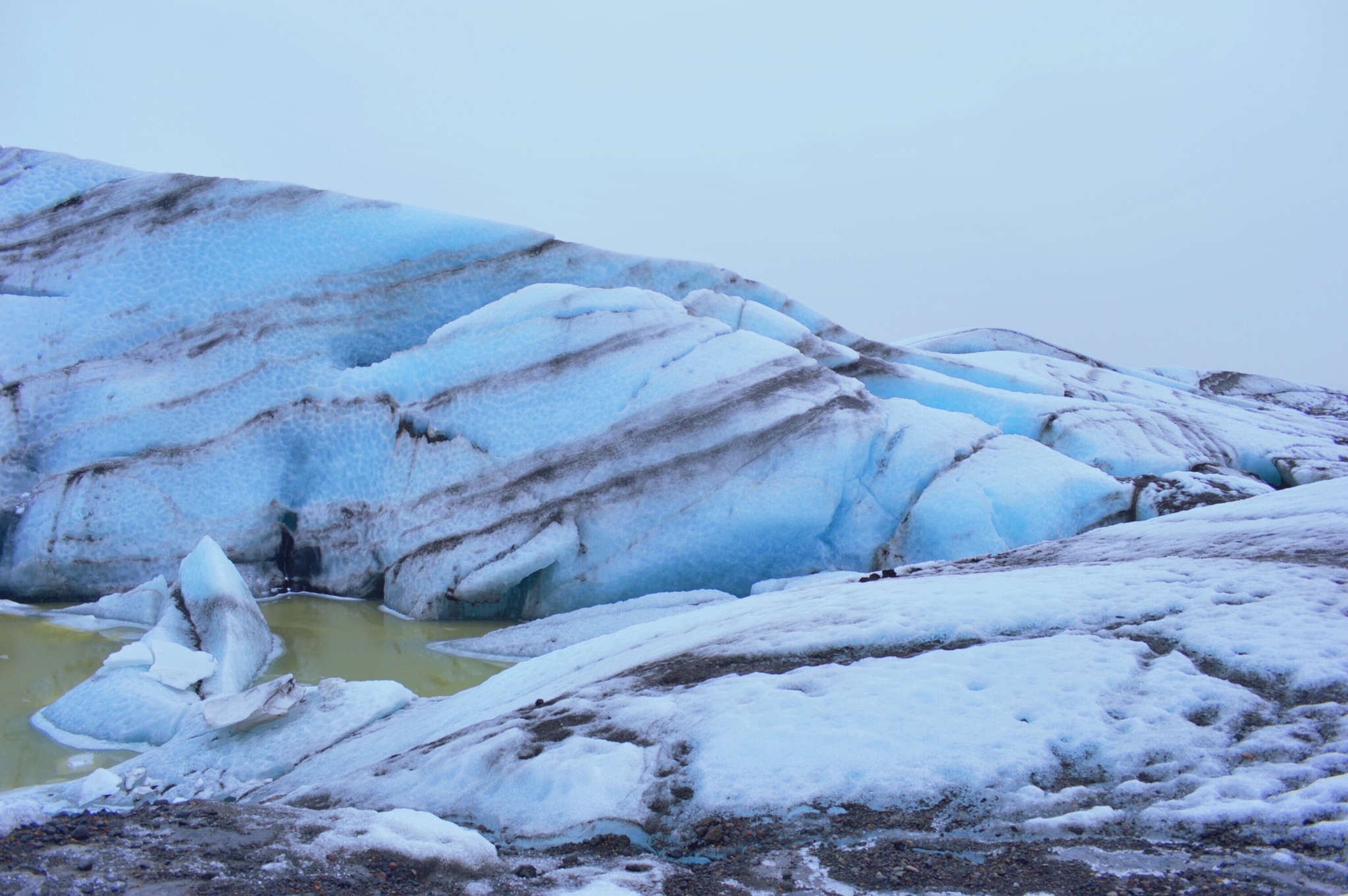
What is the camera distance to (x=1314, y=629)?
121 inches

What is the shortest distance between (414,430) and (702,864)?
611 centimetres

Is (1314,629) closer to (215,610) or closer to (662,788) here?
(662,788)

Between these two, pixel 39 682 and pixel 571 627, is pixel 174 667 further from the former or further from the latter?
pixel 571 627

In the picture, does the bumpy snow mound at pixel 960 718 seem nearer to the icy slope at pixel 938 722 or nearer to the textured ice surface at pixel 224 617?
the icy slope at pixel 938 722

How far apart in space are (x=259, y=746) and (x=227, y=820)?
179cm

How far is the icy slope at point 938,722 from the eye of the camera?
2.49 m

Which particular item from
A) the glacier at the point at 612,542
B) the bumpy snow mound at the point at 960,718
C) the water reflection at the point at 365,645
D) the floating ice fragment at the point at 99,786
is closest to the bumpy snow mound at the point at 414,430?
the glacier at the point at 612,542

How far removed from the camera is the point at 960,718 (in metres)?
2.85

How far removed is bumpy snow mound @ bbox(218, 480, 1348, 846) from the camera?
249 cm

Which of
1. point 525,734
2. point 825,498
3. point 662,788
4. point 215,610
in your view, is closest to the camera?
point 662,788

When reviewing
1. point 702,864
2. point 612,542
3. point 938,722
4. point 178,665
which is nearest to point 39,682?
point 178,665

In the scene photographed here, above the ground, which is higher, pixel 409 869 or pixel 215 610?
pixel 409 869

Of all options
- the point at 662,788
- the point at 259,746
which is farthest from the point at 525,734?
the point at 259,746

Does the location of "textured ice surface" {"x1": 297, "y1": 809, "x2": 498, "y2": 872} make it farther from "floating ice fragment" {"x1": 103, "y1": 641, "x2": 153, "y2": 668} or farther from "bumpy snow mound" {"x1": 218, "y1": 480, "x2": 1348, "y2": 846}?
"floating ice fragment" {"x1": 103, "y1": 641, "x2": 153, "y2": 668}
